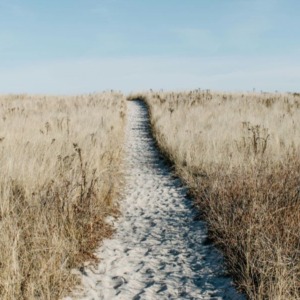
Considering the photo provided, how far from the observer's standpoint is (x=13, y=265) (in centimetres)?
336

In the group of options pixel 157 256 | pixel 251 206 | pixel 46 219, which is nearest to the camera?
pixel 46 219

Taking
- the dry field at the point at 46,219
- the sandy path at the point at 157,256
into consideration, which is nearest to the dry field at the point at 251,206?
the sandy path at the point at 157,256

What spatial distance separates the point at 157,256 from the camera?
194 inches

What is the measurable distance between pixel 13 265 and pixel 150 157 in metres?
8.10

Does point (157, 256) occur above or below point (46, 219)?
below

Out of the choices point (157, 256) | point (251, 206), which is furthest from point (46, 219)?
point (251, 206)

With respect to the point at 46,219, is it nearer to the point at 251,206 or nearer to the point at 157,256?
the point at 157,256

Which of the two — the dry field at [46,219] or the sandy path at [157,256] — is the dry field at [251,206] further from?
the dry field at [46,219]

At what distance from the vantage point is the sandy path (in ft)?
13.1

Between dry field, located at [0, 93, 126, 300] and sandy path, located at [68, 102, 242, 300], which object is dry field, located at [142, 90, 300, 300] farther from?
dry field, located at [0, 93, 126, 300]

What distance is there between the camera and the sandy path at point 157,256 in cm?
399

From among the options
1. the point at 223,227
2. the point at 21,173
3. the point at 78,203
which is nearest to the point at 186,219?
the point at 223,227

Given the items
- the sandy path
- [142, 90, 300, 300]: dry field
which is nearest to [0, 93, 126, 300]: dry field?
the sandy path

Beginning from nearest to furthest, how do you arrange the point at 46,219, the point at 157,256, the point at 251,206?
the point at 46,219
the point at 157,256
the point at 251,206
